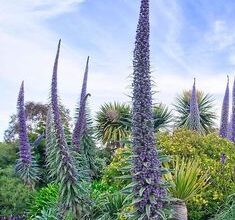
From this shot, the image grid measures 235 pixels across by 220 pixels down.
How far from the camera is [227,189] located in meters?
12.8

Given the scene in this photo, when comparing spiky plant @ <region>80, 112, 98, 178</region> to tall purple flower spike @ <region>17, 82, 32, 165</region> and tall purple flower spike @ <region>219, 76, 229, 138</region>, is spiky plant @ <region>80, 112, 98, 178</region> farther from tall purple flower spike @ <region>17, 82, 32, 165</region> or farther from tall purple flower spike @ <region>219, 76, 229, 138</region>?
tall purple flower spike @ <region>219, 76, 229, 138</region>

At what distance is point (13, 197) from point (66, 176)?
17.7 ft

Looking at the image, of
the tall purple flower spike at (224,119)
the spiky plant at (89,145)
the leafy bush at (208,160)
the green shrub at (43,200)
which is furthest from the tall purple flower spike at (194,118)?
the green shrub at (43,200)

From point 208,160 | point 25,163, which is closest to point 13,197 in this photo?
point 25,163

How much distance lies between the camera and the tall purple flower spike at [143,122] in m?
7.82

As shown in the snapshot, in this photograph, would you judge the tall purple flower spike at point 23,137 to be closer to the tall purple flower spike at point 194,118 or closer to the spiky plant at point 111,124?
the tall purple flower spike at point 194,118

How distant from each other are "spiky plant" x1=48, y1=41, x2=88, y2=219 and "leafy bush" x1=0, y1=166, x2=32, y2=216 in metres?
4.69

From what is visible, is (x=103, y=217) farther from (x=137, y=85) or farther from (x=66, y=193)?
(x=137, y=85)

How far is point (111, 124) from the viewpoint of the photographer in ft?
86.4

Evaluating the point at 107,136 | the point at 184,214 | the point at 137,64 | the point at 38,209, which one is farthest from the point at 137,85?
the point at 107,136

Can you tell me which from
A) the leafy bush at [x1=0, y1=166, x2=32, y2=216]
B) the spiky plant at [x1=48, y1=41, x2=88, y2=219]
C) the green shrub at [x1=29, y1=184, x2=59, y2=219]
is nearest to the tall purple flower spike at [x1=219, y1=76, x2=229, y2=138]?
the green shrub at [x1=29, y1=184, x2=59, y2=219]

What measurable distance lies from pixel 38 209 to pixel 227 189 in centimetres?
472

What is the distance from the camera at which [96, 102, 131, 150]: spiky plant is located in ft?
85.0

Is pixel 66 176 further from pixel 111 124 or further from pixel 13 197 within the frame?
pixel 111 124
